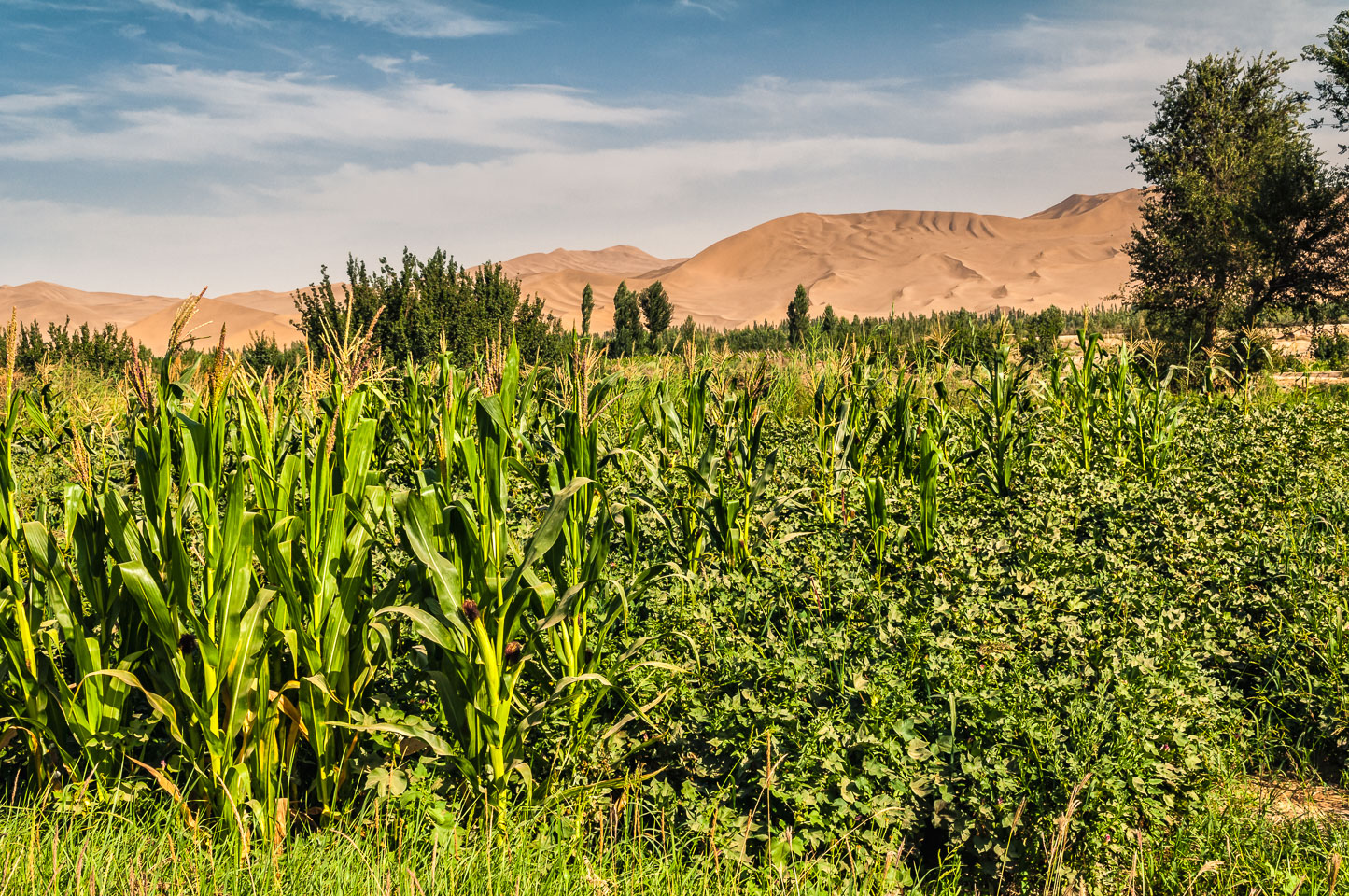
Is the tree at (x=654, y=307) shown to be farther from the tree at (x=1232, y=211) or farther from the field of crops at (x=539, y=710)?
the field of crops at (x=539, y=710)

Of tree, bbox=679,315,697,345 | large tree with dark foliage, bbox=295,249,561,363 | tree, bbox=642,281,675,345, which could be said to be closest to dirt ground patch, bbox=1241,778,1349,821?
tree, bbox=679,315,697,345

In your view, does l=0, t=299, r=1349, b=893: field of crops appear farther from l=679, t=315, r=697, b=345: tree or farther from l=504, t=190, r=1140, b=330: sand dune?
l=504, t=190, r=1140, b=330: sand dune

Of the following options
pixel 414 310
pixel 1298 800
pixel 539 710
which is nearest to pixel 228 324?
pixel 414 310

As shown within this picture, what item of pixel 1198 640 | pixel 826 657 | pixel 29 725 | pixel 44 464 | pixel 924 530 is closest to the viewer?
pixel 29 725

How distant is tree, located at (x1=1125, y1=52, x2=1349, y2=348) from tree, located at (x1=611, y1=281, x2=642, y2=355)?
45.7 feet

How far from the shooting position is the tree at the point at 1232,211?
1683 cm

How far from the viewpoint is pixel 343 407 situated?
8.43 ft

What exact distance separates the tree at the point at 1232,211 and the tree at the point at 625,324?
1394 centimetres

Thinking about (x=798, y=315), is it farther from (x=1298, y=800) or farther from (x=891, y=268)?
(x=891, y=268)

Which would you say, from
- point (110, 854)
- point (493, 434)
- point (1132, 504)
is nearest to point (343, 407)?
point (493, 434)

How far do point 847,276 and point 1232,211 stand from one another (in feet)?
277

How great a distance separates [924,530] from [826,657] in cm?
185

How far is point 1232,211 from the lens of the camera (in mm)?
17516

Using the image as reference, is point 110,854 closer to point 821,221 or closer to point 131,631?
point 131,631
